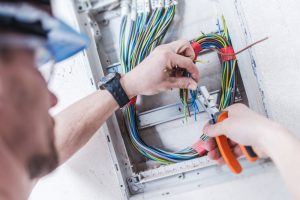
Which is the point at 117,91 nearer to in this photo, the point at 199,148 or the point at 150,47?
the point at 150,47

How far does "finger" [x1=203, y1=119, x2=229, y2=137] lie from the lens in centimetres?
87

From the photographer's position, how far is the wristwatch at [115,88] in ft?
3.63

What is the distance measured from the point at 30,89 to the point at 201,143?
2.30 feet

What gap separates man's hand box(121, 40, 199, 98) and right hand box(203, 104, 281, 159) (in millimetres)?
213

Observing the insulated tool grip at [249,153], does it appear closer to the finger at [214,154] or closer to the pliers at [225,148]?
the pliers at [225,148]

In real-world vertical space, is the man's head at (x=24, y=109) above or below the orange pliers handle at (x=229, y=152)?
above

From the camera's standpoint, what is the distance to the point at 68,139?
1.07m

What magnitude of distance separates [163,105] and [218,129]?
0.42 metres

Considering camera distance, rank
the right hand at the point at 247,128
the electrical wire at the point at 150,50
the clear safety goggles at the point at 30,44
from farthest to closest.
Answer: the electrical wire at the point at 150,50
the right hand at the point at 247,128
the clear safety goggles at the point at 30,44

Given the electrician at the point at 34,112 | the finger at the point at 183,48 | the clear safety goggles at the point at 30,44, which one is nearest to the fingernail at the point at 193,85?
the finger at the point at 183,48

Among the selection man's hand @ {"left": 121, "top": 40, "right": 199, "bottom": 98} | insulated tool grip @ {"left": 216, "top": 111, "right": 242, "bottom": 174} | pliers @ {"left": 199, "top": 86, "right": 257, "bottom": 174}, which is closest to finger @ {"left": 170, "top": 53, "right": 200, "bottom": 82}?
man's hand @ {"left": 121, "top": 40, "right": 199, "bottom": 98}

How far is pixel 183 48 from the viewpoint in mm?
1089

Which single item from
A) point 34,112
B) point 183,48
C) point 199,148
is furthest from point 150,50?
point 34,112

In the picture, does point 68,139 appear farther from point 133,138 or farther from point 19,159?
point 19,159
